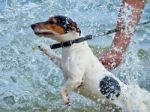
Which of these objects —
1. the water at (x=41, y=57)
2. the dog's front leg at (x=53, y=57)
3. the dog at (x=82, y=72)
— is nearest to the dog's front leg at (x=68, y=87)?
the dog at (x=82, y=72)

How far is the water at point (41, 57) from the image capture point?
6121mm

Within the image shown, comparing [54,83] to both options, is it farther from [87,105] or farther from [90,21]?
[90,21]

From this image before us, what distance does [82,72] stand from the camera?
513 cm

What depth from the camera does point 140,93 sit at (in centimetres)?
556

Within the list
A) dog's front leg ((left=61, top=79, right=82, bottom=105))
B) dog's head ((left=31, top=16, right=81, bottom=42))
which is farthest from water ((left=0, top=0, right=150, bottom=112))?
dog's head ((left=31, top=16, right=81, bottom=42))

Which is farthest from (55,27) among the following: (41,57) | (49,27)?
(41,57)

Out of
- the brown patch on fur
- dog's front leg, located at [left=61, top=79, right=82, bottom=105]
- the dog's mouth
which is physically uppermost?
the brown patch on fur

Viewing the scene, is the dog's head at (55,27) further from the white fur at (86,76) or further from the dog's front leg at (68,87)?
the dog's front leg at (68,87)

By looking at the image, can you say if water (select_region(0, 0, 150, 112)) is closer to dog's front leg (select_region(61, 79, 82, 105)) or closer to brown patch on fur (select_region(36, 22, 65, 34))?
dog's front leg (select_region(61, 79, 82, 105))

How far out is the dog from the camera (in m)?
4.98

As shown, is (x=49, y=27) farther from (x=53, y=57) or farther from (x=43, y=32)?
(x=53, y=57)

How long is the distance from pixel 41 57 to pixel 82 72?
7.17ft

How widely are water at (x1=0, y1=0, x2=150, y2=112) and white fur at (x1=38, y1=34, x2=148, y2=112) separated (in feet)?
1.17

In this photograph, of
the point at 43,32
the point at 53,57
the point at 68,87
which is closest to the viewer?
the point at 43,32
